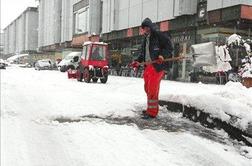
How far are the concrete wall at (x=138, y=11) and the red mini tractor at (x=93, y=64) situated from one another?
294 inches

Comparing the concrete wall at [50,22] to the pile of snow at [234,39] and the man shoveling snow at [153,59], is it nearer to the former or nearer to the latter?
the pile of snow at [234,39]

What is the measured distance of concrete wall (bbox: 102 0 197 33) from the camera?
87.4 feet

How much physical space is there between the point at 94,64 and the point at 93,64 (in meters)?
0.05

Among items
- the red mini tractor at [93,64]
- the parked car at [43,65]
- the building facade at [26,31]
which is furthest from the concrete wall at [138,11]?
the building facade at [26,31]

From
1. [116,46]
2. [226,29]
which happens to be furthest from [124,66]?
[226,29]

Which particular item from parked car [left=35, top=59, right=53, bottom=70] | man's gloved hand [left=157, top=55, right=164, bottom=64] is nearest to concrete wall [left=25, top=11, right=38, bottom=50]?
parked car [left=35, top=59, right=53, bottom=70]

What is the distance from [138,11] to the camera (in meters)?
34.1

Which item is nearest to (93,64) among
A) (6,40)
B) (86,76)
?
A: (86,76)

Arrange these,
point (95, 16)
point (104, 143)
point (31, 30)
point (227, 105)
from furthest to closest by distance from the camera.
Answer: point (31, 30) → point (95, 16) → point (227, 105) → point (104, 143)

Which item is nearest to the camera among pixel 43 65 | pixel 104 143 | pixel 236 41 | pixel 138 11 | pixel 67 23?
pixel 104 143

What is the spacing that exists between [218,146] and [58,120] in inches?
101

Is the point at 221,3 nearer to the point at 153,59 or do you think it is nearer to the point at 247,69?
the point at 247,69

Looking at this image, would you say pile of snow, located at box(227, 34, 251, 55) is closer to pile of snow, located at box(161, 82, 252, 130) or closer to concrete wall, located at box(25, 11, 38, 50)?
pile of snow, located at box(161, 82, 252, 130)

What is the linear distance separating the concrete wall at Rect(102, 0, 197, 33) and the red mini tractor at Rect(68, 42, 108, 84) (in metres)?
7.46
